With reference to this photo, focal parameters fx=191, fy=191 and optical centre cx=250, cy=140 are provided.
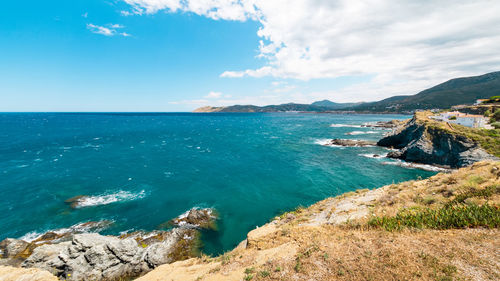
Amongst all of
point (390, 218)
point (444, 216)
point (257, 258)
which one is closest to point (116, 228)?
point (257, 258)

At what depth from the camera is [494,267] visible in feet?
23.1

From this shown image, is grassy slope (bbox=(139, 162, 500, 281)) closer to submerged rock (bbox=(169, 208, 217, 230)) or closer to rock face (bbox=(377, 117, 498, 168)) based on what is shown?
submerged rock (bbox=(169, 208, 217, 230))

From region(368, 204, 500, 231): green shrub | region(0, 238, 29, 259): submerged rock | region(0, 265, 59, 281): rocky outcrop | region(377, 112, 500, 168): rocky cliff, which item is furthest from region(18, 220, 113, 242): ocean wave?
region(377, 112, 500, 168): rocky cliff

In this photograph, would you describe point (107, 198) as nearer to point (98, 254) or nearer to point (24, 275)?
point (98, 254)

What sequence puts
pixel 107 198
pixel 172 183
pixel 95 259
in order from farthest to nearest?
pixel 172 183
pixel 107 198
pixel 95 259

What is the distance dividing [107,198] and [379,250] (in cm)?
3308

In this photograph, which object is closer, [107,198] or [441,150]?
[107,198]

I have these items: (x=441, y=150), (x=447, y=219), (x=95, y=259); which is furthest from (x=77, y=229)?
(x=441, y=150)

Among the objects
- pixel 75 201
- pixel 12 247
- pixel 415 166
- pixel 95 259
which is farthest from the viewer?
pixel 415 166

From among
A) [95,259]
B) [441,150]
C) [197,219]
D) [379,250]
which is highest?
[379,250]

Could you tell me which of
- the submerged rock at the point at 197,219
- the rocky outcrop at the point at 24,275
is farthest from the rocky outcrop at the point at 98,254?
the submerged rock at the point at 197,219

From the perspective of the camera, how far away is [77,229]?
2131 cm

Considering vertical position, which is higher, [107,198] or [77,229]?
[107,198]

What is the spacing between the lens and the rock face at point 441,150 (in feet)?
113
